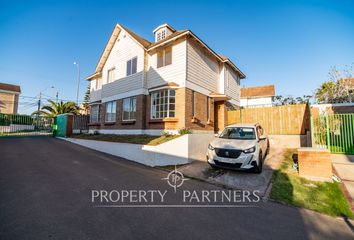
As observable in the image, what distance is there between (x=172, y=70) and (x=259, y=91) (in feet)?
94.3

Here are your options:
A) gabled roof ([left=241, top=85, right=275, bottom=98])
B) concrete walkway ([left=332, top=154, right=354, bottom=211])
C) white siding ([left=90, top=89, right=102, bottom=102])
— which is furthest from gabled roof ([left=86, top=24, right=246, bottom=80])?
gabled roof ([left=241, top=85, right=275, bottom=98])

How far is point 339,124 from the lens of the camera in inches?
389

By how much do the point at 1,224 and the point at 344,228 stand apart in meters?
7.01

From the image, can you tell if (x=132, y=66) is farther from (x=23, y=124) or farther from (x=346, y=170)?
(x=23, y=124)

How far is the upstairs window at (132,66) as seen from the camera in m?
14.6

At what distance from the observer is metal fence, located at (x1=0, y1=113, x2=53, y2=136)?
2534 centimetres

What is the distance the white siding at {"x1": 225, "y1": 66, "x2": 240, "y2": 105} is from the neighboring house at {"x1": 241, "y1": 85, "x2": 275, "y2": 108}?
1693 centimetres

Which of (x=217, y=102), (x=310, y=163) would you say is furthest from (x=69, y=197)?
(x=217, y=102)

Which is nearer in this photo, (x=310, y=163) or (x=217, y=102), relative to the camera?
(x=310, y=163)

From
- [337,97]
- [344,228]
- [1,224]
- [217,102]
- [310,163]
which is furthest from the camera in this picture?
[337,97]

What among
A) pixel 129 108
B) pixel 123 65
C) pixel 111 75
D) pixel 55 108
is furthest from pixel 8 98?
pixel 129 108

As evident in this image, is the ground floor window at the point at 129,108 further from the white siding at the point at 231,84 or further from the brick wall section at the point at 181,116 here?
the white siding at the point at 231,84

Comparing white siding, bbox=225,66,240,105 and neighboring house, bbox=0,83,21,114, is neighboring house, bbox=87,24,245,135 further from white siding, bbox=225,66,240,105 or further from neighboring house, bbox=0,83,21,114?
neighboring house, bbox=0,83,21,114

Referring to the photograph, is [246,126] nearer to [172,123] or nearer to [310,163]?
[310,163]
